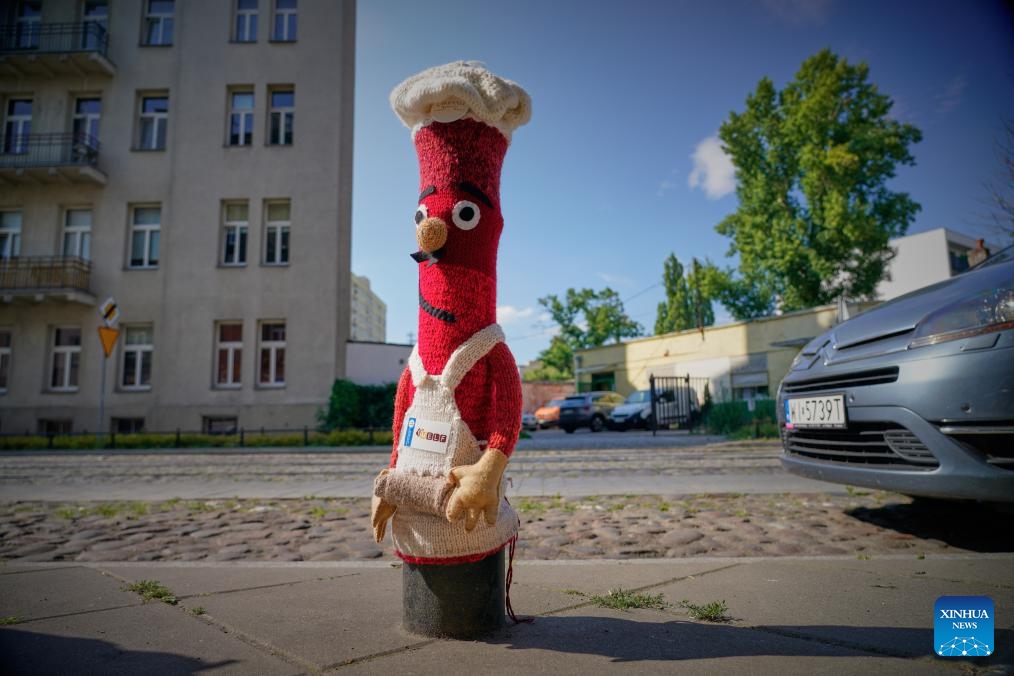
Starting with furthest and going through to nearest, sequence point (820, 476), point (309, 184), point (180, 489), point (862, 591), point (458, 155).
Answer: point (309, 184), point (180, 489), point (820, 476), point (862, 591), point (458, 155)

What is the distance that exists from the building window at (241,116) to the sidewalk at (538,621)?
19.8m

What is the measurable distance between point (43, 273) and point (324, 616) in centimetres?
2190

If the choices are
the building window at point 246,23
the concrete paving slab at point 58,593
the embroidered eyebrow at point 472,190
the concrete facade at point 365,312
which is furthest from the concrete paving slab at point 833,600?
the concrete facade at point 365,312

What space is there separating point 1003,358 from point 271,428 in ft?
60.2

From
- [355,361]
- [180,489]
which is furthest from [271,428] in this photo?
[180,489]

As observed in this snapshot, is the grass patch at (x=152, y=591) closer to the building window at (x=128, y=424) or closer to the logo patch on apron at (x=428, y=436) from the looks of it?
the logo patch on apron at (x=428, y=436)

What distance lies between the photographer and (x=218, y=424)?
18641mm

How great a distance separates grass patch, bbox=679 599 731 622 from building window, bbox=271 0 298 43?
22.5 m

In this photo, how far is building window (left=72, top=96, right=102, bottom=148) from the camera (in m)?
20.1

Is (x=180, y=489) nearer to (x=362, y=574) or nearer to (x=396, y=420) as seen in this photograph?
(x=362, y=574)

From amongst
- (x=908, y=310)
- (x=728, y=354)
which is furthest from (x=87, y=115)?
(x=728, y=354)

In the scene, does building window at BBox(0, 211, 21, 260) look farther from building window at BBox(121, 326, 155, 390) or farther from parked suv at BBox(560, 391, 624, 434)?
parked suv at BBox(560, 391, 624, 434)

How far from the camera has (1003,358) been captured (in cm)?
265

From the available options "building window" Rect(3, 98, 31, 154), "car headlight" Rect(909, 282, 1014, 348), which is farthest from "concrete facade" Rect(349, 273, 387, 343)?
"car headlight" Rect(909, 282, 1014, 348)
